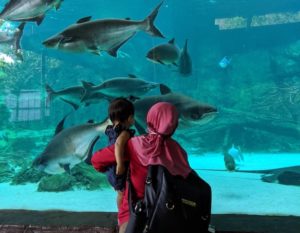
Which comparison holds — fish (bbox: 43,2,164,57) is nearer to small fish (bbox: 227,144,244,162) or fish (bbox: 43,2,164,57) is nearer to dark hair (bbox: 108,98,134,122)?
dark hair (bbox: 108,98,134,122)

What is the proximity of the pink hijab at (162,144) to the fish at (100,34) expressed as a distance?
1.90 m

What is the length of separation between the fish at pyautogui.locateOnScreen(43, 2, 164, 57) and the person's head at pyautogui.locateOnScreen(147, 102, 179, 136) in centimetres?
191

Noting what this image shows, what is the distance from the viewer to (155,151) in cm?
195

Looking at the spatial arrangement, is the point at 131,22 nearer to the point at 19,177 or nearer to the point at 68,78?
the point at 68,78

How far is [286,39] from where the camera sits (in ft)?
16.1

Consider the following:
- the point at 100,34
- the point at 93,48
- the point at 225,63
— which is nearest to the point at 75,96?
the point at 93,48

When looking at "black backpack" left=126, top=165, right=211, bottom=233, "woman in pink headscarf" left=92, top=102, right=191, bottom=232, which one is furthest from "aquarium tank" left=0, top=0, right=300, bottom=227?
"black backpack" left=126, top=165, right=211, bottom=233

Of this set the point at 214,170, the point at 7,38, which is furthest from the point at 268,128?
the point at 7,38

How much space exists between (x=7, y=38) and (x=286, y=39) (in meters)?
3.54

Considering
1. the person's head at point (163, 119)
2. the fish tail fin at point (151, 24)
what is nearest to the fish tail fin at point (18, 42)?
the fish tail fin at point (151, 24)

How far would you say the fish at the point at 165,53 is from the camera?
4.06 m

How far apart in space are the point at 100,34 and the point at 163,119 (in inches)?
78.2

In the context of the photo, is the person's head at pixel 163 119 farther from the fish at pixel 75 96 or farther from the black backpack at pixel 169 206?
the fish at pixel 75 96

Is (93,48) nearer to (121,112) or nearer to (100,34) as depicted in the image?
(100,34)
